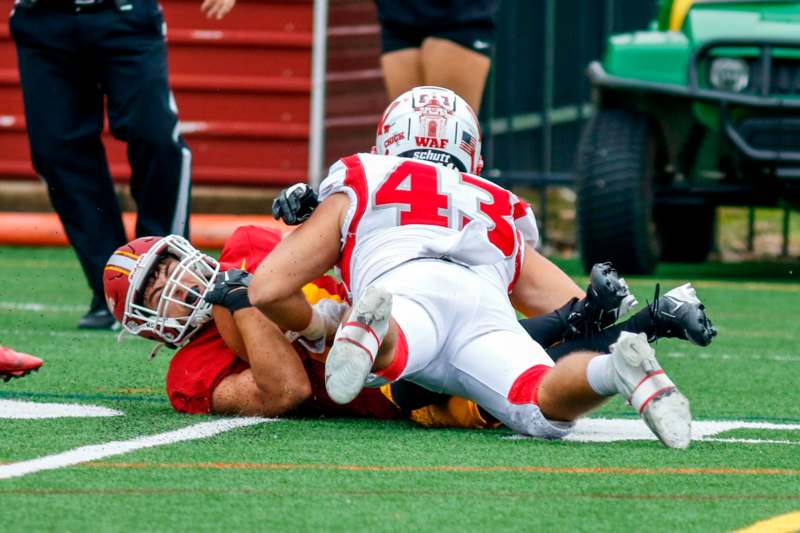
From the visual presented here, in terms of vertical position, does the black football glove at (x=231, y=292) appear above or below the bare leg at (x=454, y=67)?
above

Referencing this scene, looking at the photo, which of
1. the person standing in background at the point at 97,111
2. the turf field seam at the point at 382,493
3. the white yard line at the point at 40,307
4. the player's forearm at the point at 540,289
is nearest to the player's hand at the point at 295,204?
the player's forearm at the point at 540,289

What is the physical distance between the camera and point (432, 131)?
4590 mm

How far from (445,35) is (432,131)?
3.25m

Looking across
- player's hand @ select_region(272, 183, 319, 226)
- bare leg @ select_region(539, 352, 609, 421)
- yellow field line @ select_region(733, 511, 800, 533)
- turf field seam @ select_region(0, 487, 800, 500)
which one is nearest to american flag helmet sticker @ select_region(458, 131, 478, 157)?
player's hand @ select_region(272, 183, 319, 226)

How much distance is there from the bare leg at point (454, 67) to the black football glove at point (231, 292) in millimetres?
3433

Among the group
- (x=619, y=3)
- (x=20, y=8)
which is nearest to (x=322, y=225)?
(x=20, y=8)

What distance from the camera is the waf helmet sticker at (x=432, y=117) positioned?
459 cm

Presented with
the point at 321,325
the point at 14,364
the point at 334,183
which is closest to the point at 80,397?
the point at 14,364

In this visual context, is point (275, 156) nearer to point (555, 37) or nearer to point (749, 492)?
point (555, 37)

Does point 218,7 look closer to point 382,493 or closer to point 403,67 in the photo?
point 403,67

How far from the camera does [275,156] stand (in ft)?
39.9

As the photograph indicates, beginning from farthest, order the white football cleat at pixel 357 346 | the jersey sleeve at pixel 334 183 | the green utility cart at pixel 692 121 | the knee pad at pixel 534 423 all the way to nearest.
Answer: the green utility cart at pixel 692 121 < the jersey sleeve at pixel 334 183 < the knee pad at pixel 534 423 < the white football cleat at pixel 357 346

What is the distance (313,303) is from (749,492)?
58.5 inches

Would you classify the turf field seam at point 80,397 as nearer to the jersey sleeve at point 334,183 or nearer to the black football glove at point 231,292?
the black football glove at point 231,292
